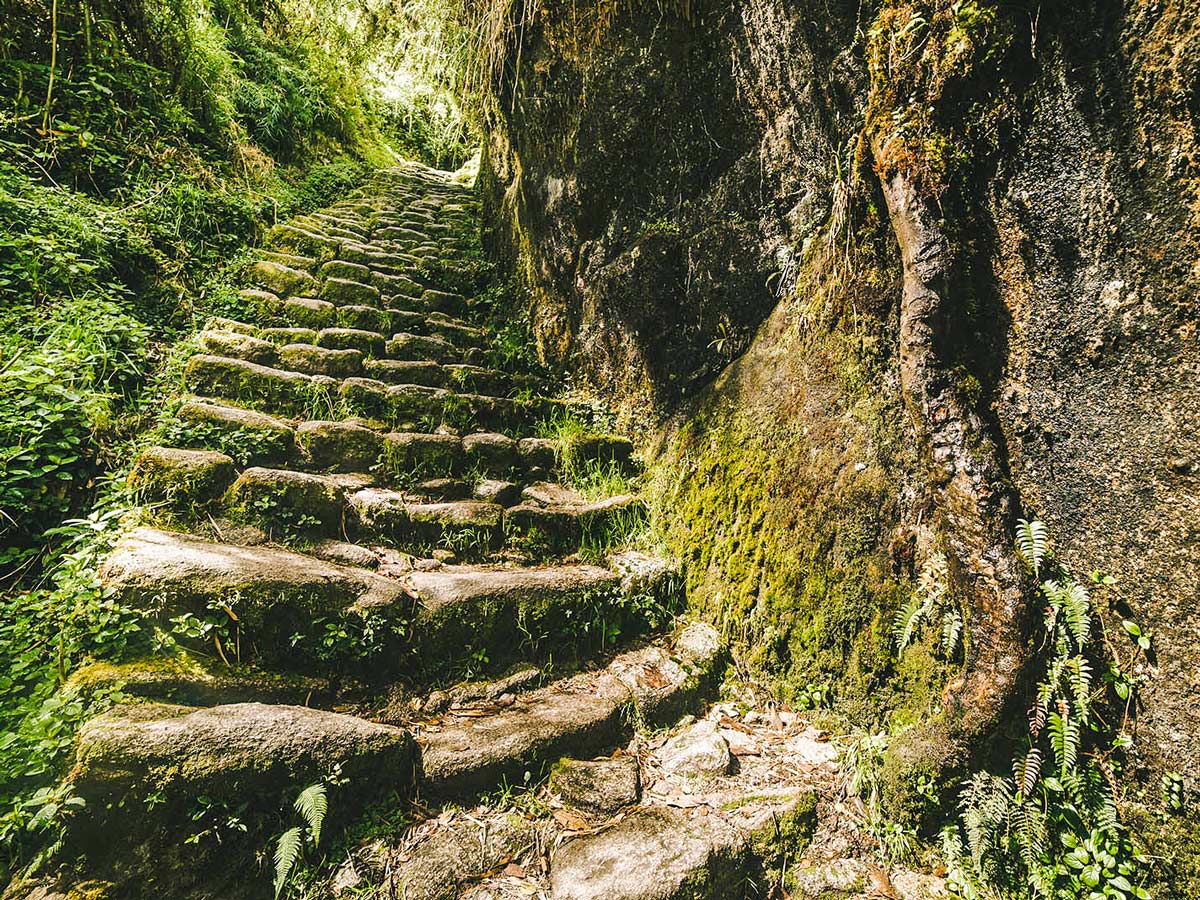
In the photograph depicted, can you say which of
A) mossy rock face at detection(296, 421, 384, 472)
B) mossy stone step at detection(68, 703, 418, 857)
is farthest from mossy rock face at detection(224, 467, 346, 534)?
mossy stone step at detection(68, 703, 418, 857)

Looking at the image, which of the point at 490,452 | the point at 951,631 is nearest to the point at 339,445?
the point at 490,452

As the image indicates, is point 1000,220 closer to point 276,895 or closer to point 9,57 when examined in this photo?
point 276,895

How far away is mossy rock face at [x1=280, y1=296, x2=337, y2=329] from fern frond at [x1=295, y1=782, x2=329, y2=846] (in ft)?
11.7

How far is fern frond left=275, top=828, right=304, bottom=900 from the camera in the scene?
4.86 ft

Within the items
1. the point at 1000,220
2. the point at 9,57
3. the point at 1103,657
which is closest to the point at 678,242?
the point at 1000,220

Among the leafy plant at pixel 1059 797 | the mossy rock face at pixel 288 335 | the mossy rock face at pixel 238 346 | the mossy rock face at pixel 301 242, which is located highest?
the mossy rock face at pixel 301 242

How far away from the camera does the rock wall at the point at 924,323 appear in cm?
149

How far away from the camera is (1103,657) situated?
157 centimetres

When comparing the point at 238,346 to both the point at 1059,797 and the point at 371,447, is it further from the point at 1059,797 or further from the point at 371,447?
the point at 1059,797

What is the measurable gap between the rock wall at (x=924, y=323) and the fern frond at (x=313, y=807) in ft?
6.03

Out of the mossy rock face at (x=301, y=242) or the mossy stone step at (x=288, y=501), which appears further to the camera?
the mossy rock face at (x=301, y=242)

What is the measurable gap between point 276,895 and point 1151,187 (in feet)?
10.8

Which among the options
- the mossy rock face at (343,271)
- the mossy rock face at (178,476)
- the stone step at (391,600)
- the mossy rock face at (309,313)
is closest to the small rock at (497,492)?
the stone step at (391,600)

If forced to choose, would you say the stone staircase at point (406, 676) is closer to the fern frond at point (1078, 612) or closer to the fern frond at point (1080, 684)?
the fern frond at point (1080, 684)
